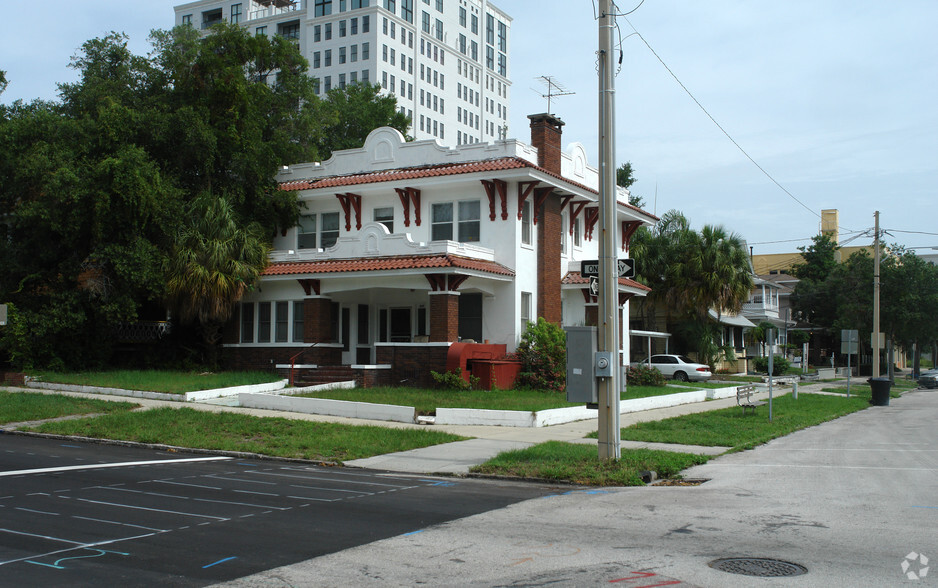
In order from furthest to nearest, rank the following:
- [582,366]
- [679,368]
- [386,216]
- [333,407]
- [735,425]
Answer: [679,368] → [386,216] → [333,407] → [735,425] → [582,366]

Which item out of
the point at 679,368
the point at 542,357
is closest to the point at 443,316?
the point at 542,357

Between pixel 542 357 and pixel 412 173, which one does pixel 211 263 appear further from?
pixel 542 357

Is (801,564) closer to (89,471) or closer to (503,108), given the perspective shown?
(89,471)

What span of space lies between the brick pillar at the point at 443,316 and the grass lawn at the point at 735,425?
24.9 feet

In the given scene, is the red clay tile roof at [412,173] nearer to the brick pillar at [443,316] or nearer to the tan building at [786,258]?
the brick pillar at [443,316]

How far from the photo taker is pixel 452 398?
21.9m

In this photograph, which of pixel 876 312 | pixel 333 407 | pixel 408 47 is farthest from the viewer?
pixel 408 47

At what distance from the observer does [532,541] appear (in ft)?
26.7

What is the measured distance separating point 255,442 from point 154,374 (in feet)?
40.5

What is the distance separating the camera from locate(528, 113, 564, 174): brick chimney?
29.2 metres

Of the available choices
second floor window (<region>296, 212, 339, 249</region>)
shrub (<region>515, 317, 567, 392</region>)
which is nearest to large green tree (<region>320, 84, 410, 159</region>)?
second floor window (<region>296, 212, 339, 249</region>)

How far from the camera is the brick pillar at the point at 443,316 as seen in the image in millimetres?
25266

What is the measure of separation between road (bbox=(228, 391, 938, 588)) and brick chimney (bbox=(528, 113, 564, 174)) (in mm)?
17791

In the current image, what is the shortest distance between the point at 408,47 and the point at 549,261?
65706 millimetres
